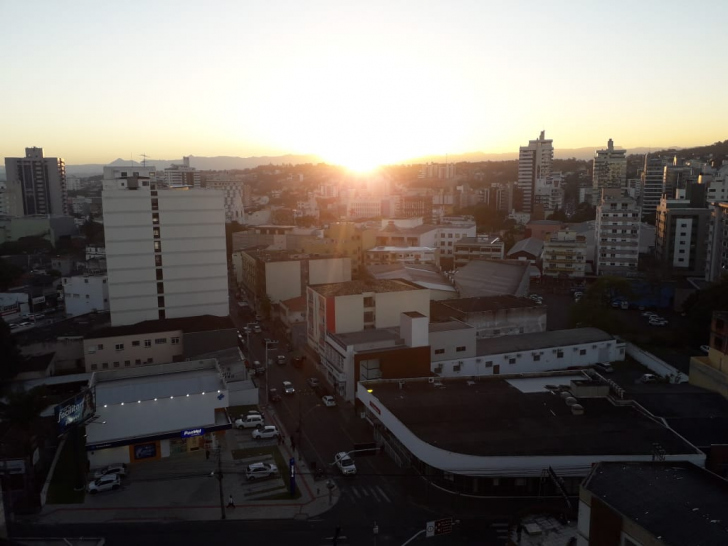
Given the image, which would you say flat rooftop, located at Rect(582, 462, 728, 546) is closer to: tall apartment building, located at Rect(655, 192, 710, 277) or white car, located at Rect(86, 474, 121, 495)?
white car, located at Rect(86, 474, 121, 495)

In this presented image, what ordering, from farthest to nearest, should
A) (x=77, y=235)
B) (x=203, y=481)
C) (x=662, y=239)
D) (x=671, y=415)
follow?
(x=77, y=235) < (x=662, y=239) < (x=671, y=415) < (x=203, y=481)

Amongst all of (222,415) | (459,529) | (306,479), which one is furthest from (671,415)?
(222,415)

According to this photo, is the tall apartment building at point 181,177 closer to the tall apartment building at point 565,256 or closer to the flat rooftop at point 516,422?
the tall apartment building at point 565,256

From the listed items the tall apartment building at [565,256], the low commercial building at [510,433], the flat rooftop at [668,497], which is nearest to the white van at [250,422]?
the low commercial building at [510,433]

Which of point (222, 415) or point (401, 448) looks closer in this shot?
point (401, 448)

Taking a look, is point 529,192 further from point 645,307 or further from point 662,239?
point 645,307

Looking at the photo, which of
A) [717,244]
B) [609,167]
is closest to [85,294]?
[717,244]
